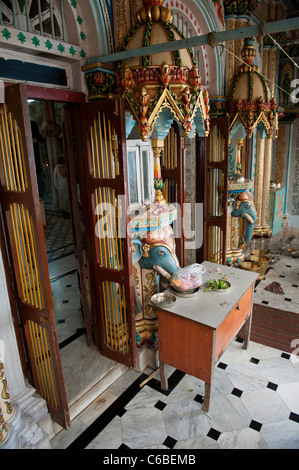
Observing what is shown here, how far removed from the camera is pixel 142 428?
315 cm

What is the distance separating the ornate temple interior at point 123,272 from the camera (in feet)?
8.70

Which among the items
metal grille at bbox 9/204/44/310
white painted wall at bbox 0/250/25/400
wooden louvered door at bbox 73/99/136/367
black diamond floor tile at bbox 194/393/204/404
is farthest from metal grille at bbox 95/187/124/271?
black diamond floor tile at bbox 194/393/204/404

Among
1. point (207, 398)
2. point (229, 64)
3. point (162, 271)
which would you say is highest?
point (229, 64)

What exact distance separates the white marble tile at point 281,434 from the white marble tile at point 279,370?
606 mm

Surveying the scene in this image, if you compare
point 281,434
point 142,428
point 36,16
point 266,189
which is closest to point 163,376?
point 142,428

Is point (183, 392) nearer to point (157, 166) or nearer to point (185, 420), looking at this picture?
point (185, 420)

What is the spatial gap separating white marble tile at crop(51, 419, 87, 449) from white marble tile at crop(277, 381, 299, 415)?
6.84 feet

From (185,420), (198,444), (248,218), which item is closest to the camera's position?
(198,444)

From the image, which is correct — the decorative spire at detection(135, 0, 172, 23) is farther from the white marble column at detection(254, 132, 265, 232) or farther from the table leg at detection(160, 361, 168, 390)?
the white marble column at detection(254, 132, 265, 232)

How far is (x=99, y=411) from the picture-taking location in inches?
133

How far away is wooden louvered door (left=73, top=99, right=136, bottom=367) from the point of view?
119 inches

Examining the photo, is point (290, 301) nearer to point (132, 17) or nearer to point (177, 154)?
point (177, 154)

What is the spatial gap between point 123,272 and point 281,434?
82.8 inches
